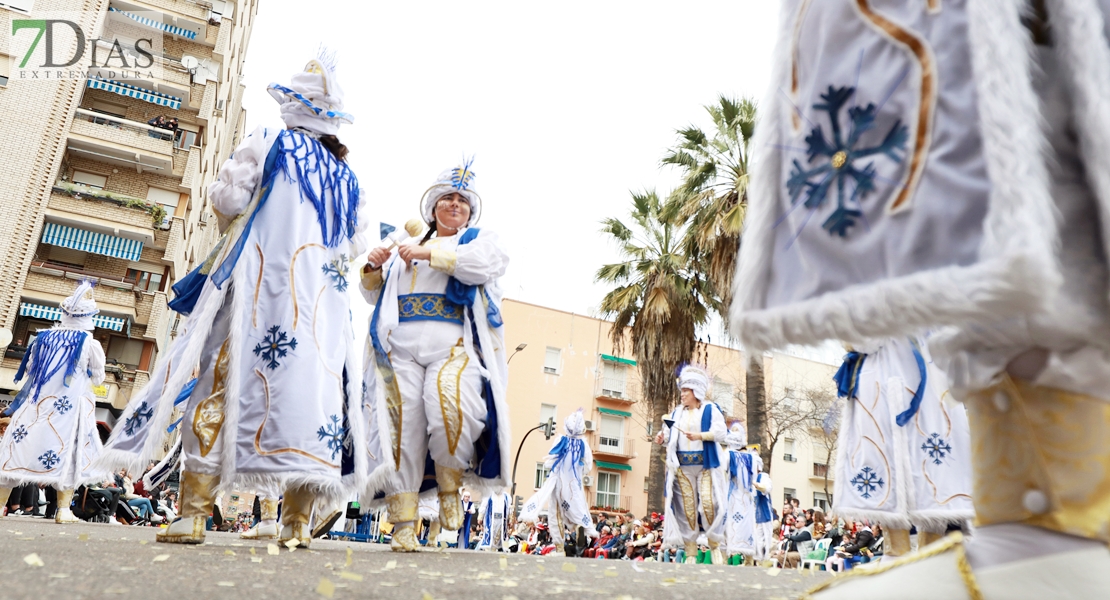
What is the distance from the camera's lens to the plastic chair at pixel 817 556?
41.7 ft

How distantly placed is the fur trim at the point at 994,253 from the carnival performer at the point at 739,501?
9.32 m

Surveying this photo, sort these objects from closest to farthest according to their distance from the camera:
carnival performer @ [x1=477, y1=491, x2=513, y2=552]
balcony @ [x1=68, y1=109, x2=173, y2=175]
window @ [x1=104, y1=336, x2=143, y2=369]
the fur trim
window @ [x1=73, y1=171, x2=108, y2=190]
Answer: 1. the fur trim
2. carnival performer @ [x1=477, y1=491, x2=513, y2=552]
3. balcony @ [x1=68, y1=109, x2=173, y2=175]
4. window @ [x1=73, y1=171, x2=108, y2=190]
5. window @ [x1=104, y1=336, x2=143, y2=369]

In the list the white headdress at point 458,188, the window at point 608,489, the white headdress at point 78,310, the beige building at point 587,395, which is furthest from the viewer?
the window at point 608,489

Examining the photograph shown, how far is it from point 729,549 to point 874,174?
9.70 m

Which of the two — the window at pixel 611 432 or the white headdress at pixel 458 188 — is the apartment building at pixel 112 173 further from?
the white headdress at pixel 458 188

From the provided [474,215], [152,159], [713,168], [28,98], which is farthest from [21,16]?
[474,215]

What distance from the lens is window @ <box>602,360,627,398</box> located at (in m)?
38.2

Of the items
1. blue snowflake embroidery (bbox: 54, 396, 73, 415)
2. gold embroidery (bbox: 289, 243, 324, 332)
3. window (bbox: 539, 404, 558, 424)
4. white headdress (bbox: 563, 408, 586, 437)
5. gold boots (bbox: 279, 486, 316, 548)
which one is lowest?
gold boots (bbox: 279, 486, 316, 548)

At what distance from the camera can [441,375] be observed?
182 inches

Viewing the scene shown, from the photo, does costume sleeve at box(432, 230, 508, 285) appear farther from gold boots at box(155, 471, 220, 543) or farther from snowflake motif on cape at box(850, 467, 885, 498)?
snowflake motif on cape at box(850, 467, 885, 498)

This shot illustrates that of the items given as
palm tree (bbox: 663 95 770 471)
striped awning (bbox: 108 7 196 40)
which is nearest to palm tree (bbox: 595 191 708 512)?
palm tree (bbox: 663 95 770 471)

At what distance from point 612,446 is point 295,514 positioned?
113 ft

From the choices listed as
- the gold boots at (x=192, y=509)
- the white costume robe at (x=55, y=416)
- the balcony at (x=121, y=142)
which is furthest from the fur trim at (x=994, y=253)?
the balcony at (x=121, y=142)

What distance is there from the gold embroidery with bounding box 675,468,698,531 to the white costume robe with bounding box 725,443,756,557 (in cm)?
141
